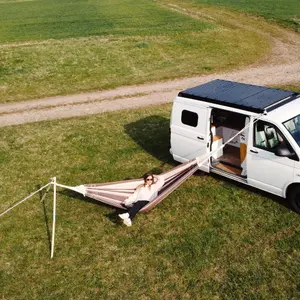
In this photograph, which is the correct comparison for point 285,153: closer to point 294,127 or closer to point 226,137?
point 294,127

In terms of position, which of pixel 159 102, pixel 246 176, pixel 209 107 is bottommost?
pixel 159 102

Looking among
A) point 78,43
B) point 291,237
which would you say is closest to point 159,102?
point 291,237

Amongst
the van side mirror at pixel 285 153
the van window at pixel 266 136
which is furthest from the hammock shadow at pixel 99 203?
the van side mirror at pixel 285 153

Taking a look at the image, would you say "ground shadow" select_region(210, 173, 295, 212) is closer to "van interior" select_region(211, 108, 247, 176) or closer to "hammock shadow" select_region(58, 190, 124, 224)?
"van interior" select_region(211, 108, 247, 176)

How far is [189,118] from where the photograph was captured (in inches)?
463

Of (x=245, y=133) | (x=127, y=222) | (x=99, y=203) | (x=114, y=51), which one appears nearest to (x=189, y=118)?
(x=245, y=133)

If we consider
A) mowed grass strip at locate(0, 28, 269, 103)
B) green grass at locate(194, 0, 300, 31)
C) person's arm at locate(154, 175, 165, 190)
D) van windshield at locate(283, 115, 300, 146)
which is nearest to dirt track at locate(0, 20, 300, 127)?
mowed grass strip at locate(0, 28, 269, 103)

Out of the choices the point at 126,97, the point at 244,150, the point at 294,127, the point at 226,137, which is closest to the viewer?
the point at 294,127

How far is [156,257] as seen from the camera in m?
9.23

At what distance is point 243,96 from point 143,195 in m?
4.03

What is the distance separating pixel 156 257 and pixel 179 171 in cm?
274

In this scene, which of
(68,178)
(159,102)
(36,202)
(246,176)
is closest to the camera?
(246,176)

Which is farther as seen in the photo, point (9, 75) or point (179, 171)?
point (9, 75)

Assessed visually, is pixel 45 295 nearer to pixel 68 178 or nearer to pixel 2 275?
pixel 2 275
